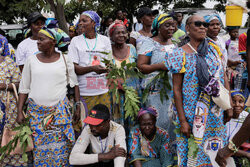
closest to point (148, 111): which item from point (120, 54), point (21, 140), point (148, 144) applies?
point (148, 144)

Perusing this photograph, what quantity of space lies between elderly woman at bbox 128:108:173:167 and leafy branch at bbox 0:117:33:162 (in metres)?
1.35

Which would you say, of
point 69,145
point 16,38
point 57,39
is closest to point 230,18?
point 57,39

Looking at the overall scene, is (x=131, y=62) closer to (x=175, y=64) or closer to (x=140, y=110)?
(x=140, y=110)

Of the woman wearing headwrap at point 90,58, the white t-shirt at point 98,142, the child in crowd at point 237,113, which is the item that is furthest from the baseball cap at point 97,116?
the child in crowd at point 237,113

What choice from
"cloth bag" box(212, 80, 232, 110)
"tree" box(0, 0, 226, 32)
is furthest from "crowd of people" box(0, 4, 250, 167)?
"tree" box(0, 0, 226, 32)

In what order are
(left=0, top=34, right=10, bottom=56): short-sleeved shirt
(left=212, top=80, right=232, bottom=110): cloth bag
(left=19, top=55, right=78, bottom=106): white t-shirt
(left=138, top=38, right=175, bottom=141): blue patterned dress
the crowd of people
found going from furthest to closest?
(left=0, top=34, right=10, bottom=56): short-sleeved shirt < (left=138, top=38, right=175, bottom=141): blue patterned dress < (left=19, top=55, right=78, bottom=106): white t-shirt < the crowd of people < (left=212, top=80, right=232, bottom=110): cloth bag

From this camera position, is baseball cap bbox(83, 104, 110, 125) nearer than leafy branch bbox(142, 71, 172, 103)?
Yes

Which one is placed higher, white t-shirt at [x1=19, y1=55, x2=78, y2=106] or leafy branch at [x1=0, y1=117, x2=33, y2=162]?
white t-shirt at [x1=19, y1=55, x2=78, y2=106]

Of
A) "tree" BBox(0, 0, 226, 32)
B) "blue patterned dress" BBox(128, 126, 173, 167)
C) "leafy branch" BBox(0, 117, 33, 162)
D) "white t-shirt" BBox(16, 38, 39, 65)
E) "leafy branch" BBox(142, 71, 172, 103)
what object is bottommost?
"blue patterned dress" BBox(128, 126, 173, 167)

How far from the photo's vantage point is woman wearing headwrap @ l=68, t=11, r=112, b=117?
14.4ft

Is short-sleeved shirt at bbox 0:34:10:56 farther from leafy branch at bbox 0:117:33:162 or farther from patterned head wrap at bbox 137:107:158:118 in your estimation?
patterned head wrap at bbox 137:107:158:118

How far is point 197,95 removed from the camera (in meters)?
3.44

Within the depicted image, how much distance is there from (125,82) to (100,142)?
2.99ft

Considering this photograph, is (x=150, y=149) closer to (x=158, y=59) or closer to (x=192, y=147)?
(x=192, y=147)
